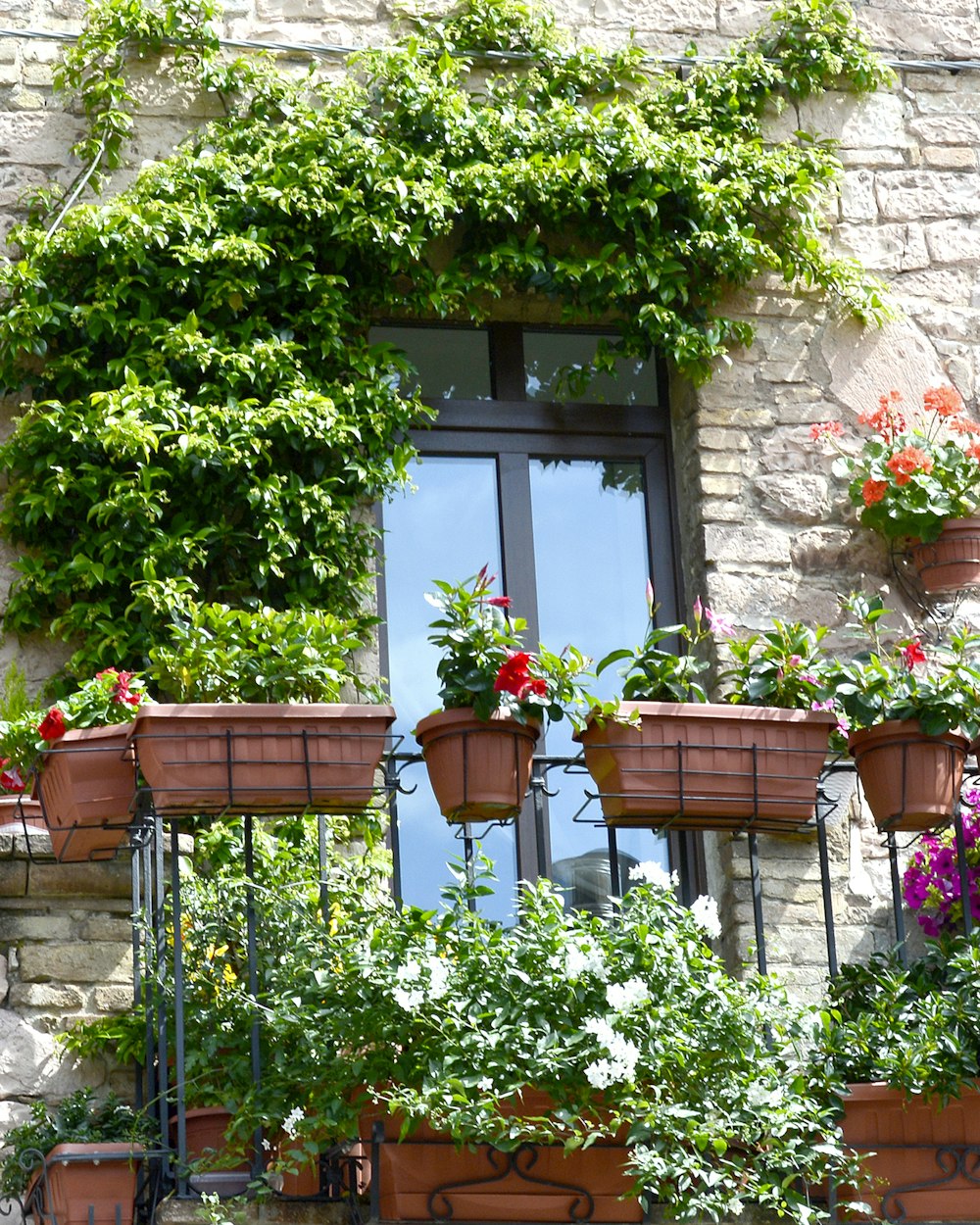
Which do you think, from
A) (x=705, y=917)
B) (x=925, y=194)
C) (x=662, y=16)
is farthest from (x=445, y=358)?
(x=705, y=917)

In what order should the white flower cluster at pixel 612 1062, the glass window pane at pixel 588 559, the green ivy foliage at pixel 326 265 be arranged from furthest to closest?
the glass window pane at pixel 588 559 → the green ivy foliage at pixel 326 265 → the white flower cluster at pixel 612 1062

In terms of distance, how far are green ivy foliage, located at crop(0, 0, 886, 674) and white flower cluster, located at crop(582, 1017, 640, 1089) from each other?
2.16 metres

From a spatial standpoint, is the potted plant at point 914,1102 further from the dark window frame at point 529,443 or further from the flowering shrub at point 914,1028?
the dark window frame at point 529,443

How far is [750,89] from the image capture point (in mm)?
6742

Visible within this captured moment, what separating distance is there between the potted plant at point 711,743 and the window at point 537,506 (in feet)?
3.81

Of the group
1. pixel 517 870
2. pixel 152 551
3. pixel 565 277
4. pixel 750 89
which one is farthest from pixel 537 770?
pixel 750 89

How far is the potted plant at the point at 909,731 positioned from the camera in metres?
4.93

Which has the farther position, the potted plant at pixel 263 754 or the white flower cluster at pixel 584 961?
the potted plant at pixel 263 754

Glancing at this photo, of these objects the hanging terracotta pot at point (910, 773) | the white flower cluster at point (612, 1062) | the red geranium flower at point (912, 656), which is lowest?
the white flower cluster at point (612, 1062)

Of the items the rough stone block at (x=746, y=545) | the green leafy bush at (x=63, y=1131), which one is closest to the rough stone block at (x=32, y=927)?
the green leafy bush at (x=63, y=1131)

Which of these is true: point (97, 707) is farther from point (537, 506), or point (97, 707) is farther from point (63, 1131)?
point (537, 506)

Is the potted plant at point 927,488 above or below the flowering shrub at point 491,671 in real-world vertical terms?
above

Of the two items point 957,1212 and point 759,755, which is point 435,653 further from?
point 957,1212

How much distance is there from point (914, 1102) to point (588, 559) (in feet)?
7.98
